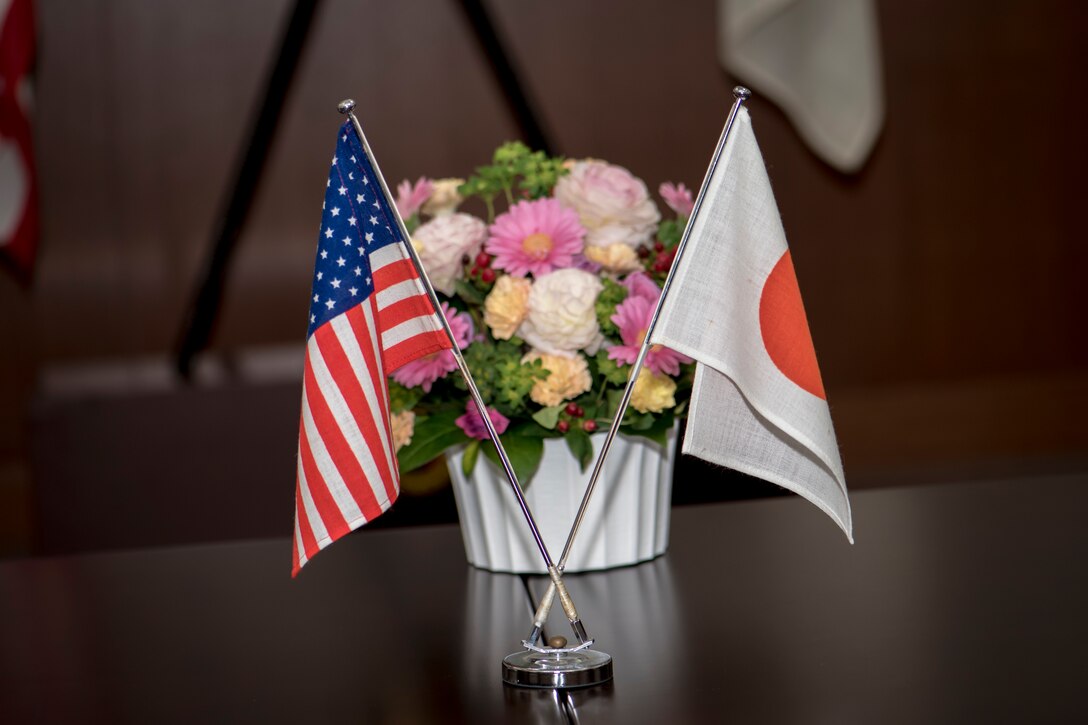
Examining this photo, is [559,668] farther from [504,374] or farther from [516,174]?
[516,174]

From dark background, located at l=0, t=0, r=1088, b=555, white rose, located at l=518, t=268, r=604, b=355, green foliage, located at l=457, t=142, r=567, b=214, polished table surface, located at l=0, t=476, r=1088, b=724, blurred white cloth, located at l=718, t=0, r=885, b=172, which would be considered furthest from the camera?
blurred white cloth, located at l=718, t=0, r=885, b=172

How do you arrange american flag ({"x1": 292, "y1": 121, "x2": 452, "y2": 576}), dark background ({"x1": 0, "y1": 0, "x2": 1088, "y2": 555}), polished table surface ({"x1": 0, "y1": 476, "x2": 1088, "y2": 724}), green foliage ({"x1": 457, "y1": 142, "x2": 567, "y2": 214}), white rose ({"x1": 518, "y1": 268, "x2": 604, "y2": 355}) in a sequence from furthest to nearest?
dark background ({"x1": 0, "y1": 0, "x2": 1088, "y2": 555}) → green foliage ({"x1": 457, "y1": 142, "x2": 567, "y2": 214}) → white rose ({"x1": 518, "y1": 268, "x2": 604, "y2": 355}) → american flag ({"x1": 292, "y1": 121, "x2": 452, "y2": 576}) → polished table surface ({"x1": 0, "y1": 476, "x2": 1088, "y2": 724})

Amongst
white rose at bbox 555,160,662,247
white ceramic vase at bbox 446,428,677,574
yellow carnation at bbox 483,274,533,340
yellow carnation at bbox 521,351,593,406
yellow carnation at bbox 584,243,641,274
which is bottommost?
white ceramic vase at bbox 446,428,677,574

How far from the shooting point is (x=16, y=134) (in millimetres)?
3271

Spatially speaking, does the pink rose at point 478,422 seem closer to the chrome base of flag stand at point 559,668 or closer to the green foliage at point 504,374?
the green foliage at point 504,374

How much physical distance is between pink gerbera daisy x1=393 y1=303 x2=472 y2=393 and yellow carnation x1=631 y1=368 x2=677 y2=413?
16cm

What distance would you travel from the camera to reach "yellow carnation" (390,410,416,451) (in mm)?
1180

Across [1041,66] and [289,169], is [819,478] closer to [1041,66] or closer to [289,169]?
[289,169]

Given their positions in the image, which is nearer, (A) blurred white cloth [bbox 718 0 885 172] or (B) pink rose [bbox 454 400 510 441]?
(B) pink rose [bbox 454 400 510 441]

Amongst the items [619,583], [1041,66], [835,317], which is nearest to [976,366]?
[835,317]

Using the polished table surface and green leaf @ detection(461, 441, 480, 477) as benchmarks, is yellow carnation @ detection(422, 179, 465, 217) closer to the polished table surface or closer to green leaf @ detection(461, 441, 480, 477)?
green leaf @ detection(461, 441, 480, 477)

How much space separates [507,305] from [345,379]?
0.68ft

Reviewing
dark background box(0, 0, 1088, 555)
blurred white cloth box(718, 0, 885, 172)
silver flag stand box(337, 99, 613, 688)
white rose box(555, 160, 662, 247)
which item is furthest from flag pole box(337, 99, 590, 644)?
blurred white cloth box(718, 0, 885, 172)

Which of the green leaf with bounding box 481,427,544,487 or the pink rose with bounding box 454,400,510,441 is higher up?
the pink rose with bounding box 454,400,510,441
